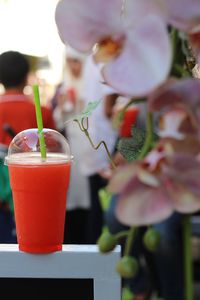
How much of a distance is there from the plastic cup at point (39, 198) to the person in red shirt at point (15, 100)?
1.75 metres

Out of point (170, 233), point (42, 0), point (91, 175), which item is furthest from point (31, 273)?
point (42, 0)

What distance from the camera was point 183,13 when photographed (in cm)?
43

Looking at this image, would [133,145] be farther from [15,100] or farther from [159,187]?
[15,100]

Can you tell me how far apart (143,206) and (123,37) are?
128mm

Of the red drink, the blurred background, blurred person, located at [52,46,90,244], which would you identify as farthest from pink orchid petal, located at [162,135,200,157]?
the blurred background

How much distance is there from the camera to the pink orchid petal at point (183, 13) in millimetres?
427

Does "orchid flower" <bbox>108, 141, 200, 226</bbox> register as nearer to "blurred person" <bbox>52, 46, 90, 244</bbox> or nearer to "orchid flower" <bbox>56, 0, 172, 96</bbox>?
"orchid flower" <bbox>56, 0, 172, 96</bbox>

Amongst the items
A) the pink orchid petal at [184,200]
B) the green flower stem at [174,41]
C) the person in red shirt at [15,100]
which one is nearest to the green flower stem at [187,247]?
the pink orchid petal at [184,200]

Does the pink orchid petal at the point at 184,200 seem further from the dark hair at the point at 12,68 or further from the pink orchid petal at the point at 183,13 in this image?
the dark hair at the point at 12,68

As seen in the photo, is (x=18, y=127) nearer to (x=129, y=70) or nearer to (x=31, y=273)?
(x=31, y=273)

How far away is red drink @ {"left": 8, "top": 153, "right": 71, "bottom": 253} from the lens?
2.77 feet

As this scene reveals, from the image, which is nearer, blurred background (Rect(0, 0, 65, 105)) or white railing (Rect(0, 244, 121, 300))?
white railing (Rect(0, 244, 121, 300))

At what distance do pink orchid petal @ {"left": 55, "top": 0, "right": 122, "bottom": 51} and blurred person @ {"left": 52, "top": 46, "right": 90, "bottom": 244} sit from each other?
2.95m

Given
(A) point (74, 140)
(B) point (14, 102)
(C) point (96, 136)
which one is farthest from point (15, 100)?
(A) point (74, 140)
